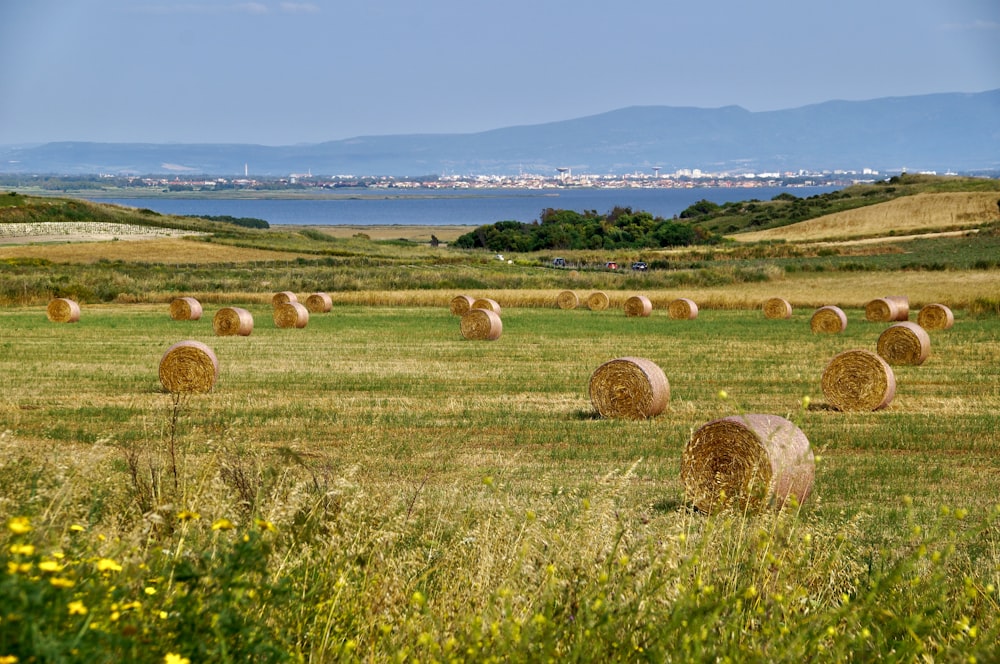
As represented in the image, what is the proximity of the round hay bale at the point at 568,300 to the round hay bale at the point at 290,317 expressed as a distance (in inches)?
593

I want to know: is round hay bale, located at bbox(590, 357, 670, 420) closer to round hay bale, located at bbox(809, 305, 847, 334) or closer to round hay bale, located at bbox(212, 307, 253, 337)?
round hay bale, located at bbox(212, 307, 253, 337)

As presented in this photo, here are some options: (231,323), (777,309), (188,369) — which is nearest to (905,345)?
(777,309)

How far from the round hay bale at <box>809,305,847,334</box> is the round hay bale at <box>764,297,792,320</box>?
6360mm

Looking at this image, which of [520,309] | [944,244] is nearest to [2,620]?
[520,309]

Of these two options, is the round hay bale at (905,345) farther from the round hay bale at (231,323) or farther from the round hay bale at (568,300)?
the round hay bale at (568,300)

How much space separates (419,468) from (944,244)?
79.9 m

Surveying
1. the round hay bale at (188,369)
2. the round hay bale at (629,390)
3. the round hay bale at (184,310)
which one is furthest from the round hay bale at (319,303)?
the round hay bale at (629,390)

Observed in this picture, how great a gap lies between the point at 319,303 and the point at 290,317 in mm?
8097

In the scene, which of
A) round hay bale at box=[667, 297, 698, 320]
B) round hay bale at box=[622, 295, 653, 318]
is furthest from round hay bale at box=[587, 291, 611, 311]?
round hay bale at box=[667, 297, 698, 320]

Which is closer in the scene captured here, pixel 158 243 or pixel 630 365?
pixel 630 365

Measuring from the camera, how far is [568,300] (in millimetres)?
52000

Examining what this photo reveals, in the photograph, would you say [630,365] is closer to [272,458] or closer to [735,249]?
[272,458]

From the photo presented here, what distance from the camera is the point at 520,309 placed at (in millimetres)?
51406

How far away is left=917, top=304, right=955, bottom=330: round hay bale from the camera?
3853 centimetres
